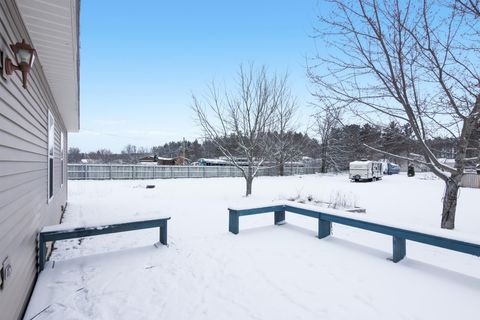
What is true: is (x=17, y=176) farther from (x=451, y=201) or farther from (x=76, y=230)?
(x=451, y=201)

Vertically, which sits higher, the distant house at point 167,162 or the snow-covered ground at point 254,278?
the distant house at point 167,162

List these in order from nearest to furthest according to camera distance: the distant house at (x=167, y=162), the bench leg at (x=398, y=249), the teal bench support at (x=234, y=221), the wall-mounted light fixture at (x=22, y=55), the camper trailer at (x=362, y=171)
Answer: the wall-mounted light fixture at (x=22, y=55) → the bench leg at (x=398, y=249) → the teal bench support at (x=234, y=221) → the camper trailer at (x=362, y=171) → the distant house at (x=167, y=162)

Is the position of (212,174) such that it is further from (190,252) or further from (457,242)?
(457,242)

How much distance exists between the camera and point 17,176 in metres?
2.63

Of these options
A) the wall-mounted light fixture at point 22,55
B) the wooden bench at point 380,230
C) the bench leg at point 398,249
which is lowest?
the bench leg at point 398,249

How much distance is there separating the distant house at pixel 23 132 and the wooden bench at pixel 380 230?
3445 mm

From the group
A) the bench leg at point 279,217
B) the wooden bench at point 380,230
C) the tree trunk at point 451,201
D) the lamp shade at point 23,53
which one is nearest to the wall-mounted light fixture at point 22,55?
the lamp shade at point 23,53

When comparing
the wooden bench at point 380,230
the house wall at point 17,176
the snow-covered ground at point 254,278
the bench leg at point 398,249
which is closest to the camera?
the house wall at point 17,176

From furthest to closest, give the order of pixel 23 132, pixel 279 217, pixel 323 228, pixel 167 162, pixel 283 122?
1. pixel 167 162
2. pixel 283 122
3. pixel 279 217
4. pixel 323 228
5. pixel 23 132

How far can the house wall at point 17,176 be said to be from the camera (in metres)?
2.15

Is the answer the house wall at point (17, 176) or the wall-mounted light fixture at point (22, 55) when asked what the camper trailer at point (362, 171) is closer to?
the house wall at point (17, 176)

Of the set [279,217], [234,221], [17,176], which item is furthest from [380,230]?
[17,176]

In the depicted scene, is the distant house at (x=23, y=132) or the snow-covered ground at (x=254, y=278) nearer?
the distant house at (x=23, y=132)

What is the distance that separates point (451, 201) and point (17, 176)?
773 cm
